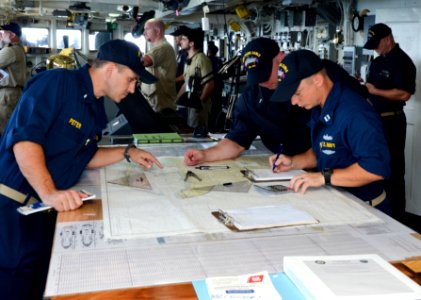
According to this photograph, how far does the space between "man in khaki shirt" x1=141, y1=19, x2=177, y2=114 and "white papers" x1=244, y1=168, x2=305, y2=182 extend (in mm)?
2858

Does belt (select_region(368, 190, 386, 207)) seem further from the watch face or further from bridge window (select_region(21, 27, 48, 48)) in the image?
bridge window (select_region(21, 27, 48, 48))

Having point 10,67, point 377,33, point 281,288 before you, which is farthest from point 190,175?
point 10,67

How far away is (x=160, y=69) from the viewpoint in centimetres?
521

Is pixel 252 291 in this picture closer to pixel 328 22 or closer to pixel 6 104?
pixel 328 22

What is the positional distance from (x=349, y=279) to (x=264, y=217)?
0.61 metres

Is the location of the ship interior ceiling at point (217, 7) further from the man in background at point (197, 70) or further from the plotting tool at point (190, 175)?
the plotting tool at point (190, 175)

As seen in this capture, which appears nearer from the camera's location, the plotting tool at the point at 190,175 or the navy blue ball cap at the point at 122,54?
the navy blue ball cap at the point at 122,54

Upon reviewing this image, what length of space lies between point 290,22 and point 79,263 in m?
5.29

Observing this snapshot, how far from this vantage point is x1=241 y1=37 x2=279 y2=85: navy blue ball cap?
8.77 feet

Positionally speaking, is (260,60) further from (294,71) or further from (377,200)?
(377,200)

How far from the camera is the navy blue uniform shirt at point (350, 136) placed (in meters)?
2.02

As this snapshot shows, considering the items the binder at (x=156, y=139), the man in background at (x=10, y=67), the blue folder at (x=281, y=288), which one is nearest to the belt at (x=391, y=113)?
the binder at (x=156, y=139)

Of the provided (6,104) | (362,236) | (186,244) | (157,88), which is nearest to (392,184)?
(157,88)

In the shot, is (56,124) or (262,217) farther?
(56,124)
